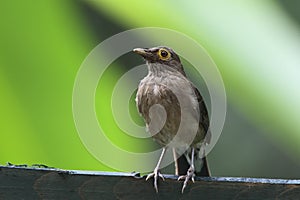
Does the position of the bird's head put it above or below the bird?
above

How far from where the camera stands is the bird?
3.41 m

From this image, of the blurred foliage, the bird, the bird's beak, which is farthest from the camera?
the bird

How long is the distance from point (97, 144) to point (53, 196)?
1.74 ft

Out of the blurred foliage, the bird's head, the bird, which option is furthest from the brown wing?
the blurred foliage

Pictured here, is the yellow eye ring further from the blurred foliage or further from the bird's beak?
the blurred foliage

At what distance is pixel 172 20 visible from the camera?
9.45 ft

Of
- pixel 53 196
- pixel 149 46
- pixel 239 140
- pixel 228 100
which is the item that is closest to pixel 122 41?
pixel 149 46

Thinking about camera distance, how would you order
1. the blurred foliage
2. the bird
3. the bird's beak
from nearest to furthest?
the blurred foliage → the bird's beak → the bird

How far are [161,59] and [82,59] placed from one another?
1.78 ft

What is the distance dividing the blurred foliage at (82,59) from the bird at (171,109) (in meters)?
0.38

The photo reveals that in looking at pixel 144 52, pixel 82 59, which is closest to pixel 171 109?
pixel 144 52

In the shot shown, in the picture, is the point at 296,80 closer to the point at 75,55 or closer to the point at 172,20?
the point at 172,20

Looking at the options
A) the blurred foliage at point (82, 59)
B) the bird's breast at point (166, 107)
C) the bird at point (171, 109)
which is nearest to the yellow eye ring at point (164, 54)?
the bird at point (171, 109)

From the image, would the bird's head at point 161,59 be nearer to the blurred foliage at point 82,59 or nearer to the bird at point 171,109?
the bird at point 171,109
